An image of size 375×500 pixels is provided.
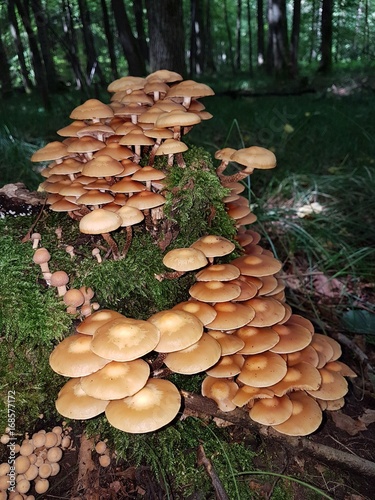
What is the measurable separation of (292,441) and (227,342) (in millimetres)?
743

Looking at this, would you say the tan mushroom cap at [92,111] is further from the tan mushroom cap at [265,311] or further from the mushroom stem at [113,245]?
the tan mushroom cap at [265,311]

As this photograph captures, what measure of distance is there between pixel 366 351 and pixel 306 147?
18.4 ft

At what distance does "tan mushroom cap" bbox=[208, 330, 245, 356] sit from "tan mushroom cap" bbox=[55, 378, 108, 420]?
2.47 ft

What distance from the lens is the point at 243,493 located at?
2.27 m

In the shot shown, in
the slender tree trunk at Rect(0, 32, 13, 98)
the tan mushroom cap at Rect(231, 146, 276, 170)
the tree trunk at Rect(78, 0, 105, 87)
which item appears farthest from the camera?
the slender tree trunk at Rect(0, 32, 13, 98)

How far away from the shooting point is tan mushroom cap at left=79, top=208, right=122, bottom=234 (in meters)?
2.23

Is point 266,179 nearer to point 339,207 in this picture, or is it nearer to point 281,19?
point 339,207

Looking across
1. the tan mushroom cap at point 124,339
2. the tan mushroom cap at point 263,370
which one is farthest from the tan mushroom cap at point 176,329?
the tan mushroom cap at point 263,370

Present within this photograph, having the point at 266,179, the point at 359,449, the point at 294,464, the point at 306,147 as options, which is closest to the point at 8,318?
the point at 294,464

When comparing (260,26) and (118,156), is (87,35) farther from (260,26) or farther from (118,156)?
(118,156)

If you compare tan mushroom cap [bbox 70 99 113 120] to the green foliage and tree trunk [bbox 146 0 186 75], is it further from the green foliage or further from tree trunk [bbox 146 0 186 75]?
tree trunk [bbox 146 0 186 75]

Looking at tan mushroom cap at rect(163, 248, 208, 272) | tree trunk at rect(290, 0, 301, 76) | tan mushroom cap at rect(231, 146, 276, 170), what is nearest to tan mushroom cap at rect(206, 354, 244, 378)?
tan mushroom cap at rect(163, 248, 208, 272)

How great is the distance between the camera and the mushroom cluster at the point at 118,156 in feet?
8.15

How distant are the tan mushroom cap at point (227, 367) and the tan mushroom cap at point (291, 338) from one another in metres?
0.24
